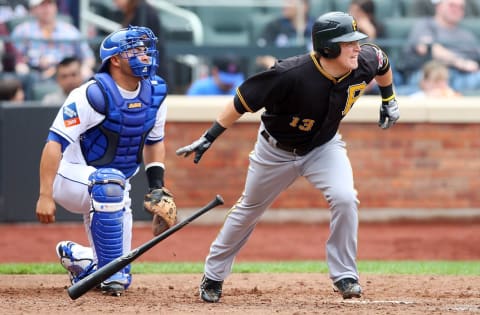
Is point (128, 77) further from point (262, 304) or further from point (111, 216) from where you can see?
point (262, 304)

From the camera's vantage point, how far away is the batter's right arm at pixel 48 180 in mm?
6352

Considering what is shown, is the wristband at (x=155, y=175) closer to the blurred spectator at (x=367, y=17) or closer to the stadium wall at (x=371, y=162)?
the stadium wall at (x=371, y=162)

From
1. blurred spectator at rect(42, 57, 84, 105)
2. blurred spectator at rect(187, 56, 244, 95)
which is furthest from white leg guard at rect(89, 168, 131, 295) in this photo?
blurred spectator at rect(187, 56, 244, 95)

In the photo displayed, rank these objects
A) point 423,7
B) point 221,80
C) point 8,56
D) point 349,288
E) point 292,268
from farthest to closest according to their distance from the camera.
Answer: point 423,7
point 221,80
point 8,56
point 292,268
point 349,288

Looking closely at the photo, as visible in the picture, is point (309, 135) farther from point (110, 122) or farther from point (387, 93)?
point (110, 122)

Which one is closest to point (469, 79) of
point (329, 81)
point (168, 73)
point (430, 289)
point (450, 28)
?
point (450, 28)

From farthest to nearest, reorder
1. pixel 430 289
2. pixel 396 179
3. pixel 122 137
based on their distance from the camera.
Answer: pixel 396 179 < pixel 430 289 < pixel 122 137

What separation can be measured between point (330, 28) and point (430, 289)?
2.11 metres

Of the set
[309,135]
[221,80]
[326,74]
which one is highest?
[326,74]

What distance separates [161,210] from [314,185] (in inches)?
39.1

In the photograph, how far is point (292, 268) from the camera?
8.79 m

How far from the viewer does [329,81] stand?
6305mm

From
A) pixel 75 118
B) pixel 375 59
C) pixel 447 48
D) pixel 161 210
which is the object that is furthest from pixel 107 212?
pixel 447 48

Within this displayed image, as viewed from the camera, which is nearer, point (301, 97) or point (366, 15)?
point (301, 97)
